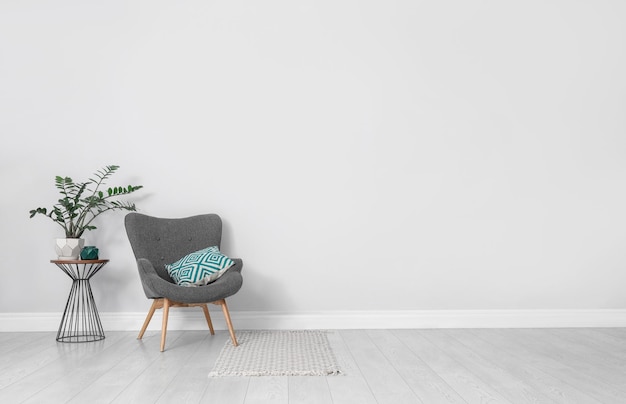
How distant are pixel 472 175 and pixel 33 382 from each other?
3284 millimetres

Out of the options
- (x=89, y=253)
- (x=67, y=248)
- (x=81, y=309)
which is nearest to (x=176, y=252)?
(x=89, y=253)

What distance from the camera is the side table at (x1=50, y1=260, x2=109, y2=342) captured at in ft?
13.6

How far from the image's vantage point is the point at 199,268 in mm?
4012

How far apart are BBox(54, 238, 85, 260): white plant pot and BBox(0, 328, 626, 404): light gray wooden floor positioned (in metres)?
0.56

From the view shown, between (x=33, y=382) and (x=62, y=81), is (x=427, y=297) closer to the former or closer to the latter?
(x=33, y=382)

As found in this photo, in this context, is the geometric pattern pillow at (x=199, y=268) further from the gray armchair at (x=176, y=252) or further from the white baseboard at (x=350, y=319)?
the white baseboard at (x=350, y=319)

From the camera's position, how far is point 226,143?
4.57 m

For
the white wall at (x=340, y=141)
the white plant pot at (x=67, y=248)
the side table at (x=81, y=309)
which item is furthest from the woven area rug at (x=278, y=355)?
the white plant pot at (x=67, y=248)

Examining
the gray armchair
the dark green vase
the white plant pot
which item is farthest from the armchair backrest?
the white plant pot

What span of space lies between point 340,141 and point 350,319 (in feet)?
4.40

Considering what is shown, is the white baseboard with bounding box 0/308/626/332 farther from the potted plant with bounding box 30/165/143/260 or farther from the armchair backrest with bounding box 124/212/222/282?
the potted plant with bounding box 30/165/143/260

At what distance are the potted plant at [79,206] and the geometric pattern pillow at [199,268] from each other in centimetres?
58

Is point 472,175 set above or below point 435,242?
above

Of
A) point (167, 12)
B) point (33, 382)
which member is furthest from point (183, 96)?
point (33, 382)
